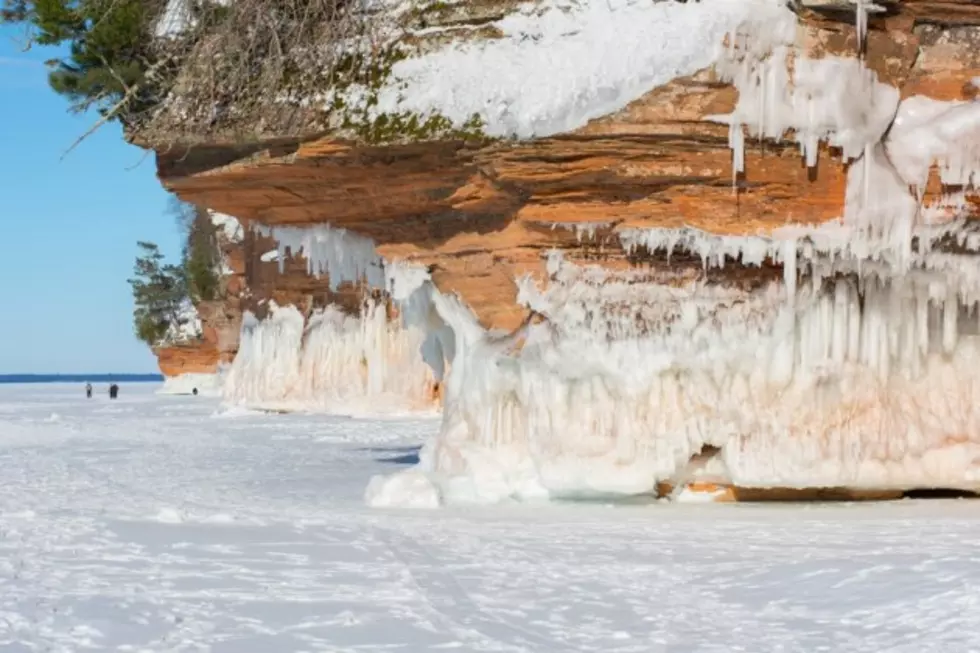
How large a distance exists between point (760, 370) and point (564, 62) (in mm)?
3295

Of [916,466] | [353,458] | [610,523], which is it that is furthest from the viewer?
[353,458]

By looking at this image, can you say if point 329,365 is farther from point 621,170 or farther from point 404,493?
point 621,170

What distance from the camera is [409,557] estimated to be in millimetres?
7555

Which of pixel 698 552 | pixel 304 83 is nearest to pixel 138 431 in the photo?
pixel 304 83

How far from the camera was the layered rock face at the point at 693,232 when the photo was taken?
10055mm

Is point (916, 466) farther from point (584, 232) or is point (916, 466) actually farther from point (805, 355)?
point (584, 232)

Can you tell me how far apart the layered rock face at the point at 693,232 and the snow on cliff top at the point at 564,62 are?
0.02 m

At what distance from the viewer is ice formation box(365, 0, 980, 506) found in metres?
10.4

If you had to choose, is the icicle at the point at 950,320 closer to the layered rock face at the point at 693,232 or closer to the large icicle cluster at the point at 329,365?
the layered rock face at the point at 693,232

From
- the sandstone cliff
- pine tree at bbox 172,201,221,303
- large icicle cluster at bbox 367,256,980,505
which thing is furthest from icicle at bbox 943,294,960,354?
pine tree at bbox 172,201,221,303

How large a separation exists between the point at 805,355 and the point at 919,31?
3028 mm

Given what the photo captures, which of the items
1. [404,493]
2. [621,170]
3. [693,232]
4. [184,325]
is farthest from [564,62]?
[184,325]

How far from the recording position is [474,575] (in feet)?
22.8

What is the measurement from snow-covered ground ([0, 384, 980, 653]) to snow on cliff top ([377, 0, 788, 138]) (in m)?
3.39
